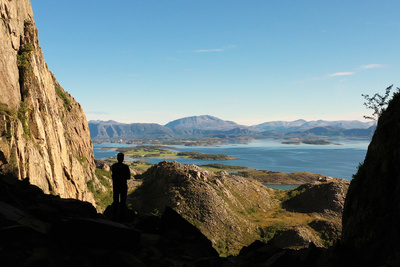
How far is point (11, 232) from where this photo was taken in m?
9.52

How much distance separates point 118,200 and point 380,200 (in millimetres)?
15028

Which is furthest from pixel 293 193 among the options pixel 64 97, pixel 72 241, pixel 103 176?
pixel 72 241

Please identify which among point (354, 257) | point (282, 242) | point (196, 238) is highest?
point (354, 257)

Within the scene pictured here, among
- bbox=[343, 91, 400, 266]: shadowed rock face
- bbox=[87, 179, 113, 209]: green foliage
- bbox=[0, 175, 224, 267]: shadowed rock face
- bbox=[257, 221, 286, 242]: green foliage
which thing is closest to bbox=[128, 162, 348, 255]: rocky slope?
bbox=[257, 221, 286, 242]: green foliage

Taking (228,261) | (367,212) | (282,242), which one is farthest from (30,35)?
(282,242)

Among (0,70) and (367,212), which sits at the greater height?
(0,70)

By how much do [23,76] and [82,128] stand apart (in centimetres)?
6964

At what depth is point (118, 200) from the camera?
1744cm

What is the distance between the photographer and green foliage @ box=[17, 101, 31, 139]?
41812 mm

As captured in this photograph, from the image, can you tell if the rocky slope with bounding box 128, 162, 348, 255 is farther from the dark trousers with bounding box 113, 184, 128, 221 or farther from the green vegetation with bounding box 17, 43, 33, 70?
the dark trousers with bounding box 113, 184, 128, 221

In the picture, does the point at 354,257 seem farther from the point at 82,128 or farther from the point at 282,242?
the point at 82,128

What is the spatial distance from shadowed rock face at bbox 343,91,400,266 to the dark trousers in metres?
12.6

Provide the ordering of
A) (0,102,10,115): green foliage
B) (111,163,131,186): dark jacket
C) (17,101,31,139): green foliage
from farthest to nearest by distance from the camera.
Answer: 1. (17,101,31,139): green foliage
2. (0,102,10,115): green foliage
3. (111,163,131,186): dark jacket

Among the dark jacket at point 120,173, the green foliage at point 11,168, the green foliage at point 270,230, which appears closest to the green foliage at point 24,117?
the green foliage at point 11,168
